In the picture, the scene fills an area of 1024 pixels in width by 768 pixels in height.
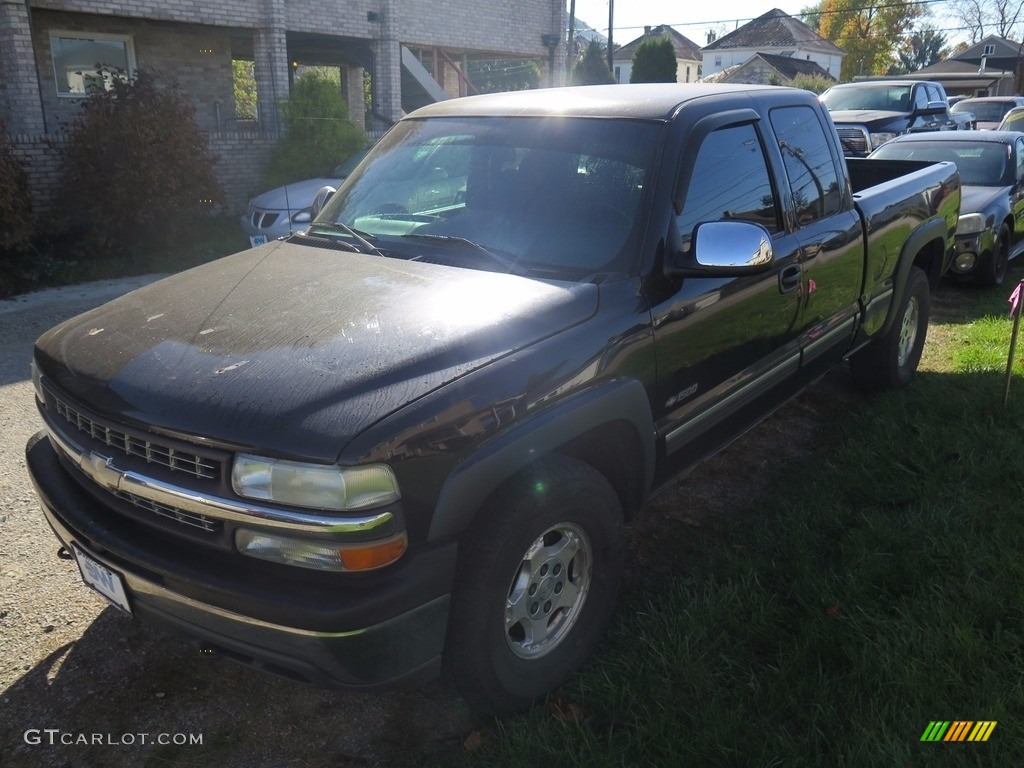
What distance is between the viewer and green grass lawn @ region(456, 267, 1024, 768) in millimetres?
2586

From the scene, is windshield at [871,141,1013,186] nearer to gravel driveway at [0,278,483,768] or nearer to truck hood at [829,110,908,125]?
truck hood at [829,110,908,125]

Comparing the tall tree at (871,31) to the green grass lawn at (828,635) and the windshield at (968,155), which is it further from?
the green grass lawn at (828,635)

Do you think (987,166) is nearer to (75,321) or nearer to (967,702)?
(967,702)

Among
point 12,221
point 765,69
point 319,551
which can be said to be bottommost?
point 12,221

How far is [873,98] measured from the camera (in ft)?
56.1

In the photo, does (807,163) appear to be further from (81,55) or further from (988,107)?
(988,107)

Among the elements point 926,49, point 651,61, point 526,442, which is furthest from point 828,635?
point 926,49

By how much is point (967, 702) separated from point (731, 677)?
72 cm

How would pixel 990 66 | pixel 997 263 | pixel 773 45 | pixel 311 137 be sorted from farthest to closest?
1. pixel 773 45
2. pixel 990 66
3. pixel 311 137
4. pixel 997 263

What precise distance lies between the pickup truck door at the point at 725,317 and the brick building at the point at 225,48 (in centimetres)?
997

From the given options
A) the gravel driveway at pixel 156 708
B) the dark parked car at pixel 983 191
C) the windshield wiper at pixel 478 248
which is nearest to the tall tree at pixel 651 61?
the dark parked car at pixel 983 191

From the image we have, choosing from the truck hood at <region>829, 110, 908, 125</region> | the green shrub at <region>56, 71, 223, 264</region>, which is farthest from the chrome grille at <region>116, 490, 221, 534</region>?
the truck hood at <region>829, 110, 908, 125</region>

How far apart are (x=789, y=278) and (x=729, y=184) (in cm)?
55

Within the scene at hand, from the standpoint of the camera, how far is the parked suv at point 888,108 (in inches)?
606
